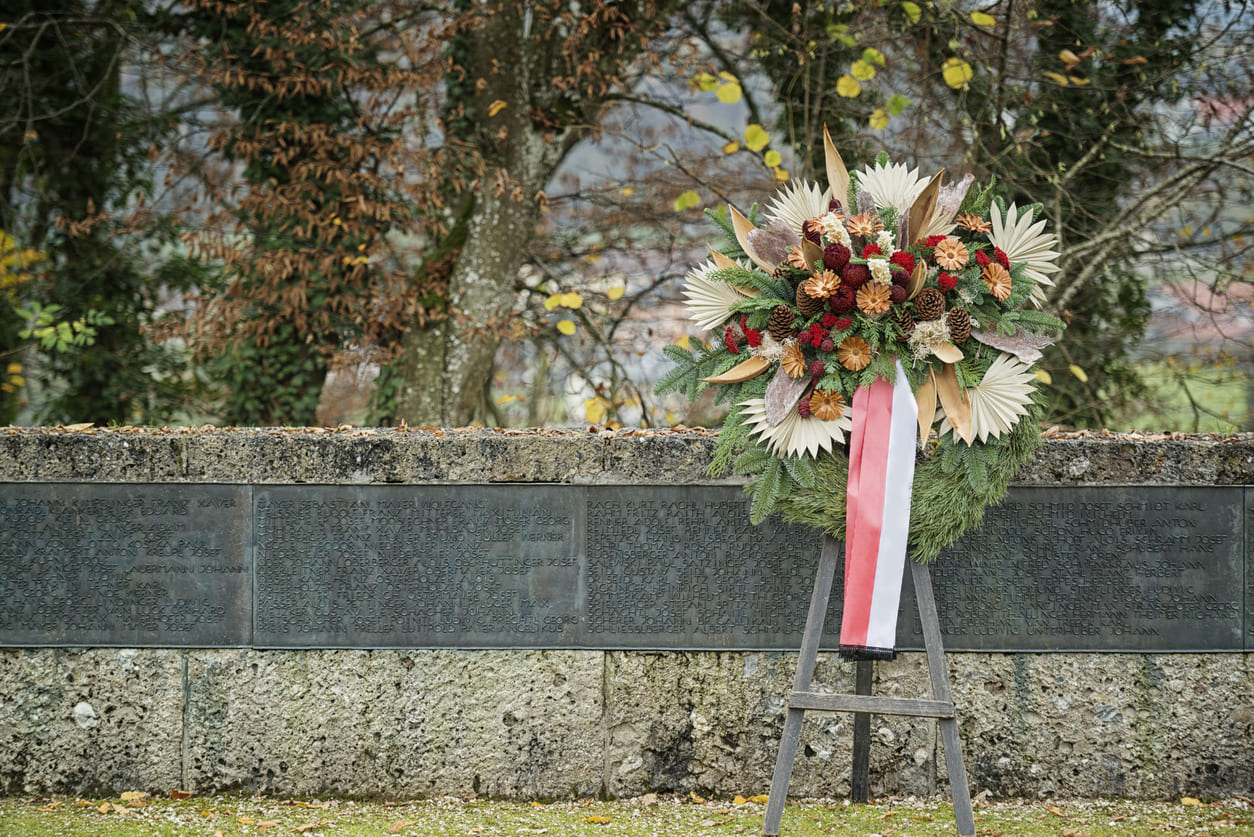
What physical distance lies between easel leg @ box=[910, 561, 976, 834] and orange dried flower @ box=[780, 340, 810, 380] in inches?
31.4

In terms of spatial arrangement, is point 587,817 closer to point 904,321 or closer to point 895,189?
point 904,321

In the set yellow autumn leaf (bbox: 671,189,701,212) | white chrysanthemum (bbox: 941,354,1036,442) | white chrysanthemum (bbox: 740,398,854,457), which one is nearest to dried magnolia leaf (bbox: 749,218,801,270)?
white chrysanthemum (bbox: 740,398,854,457)

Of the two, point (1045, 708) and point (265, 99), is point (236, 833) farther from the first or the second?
point (265, 99)

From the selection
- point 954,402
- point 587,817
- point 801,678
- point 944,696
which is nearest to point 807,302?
point 954,402

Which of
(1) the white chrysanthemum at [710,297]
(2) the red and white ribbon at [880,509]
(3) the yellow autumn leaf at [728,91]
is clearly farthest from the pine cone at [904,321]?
(3) the yellow autumn leaf at [728,91]

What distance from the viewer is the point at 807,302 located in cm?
335

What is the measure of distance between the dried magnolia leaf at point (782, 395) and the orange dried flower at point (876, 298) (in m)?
0.33

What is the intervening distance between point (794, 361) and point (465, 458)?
1.53 metres

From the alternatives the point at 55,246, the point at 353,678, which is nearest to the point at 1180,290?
the point at 353,678

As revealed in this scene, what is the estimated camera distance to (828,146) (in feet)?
11.0

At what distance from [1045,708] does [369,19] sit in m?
7.21

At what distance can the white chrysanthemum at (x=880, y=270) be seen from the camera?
322 cm

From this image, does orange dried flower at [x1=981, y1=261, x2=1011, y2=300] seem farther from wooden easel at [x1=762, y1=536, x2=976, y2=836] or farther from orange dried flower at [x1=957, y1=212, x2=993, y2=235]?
wooden easel at [x1=762, y1=536, x2=976, y2=836]

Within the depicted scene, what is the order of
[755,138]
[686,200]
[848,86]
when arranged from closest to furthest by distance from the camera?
[848,86] < [755,138] < [686,200]
